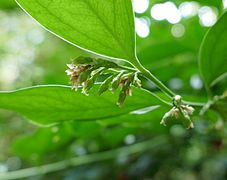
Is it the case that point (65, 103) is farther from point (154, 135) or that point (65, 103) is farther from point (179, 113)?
point (154, 135)

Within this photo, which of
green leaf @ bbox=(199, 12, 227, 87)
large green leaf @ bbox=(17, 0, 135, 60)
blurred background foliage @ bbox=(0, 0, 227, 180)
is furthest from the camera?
blurred background foliage @ bbox=(0, 0, 227, 180)

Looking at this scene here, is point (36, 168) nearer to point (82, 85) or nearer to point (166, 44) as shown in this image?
point (166, 44)

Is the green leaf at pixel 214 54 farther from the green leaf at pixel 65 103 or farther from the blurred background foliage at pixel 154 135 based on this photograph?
the blurred background foliage at pixel 154 135

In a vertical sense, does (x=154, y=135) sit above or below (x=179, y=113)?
below

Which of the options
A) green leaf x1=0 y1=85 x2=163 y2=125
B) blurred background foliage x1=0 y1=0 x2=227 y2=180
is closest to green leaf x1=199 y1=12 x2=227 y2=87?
green leaf x1=0 y1=85 x2=163 y2=125

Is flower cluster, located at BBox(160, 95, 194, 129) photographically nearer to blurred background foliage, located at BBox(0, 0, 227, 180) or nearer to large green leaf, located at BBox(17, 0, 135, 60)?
large green leaf, located at BBox(17, 0, 135, 60)

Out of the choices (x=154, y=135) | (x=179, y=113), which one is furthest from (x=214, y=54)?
(x=154, y=135)

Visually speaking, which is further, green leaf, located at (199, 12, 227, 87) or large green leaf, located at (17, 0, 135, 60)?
green leaf, located at (199, 12, 227, 87)
